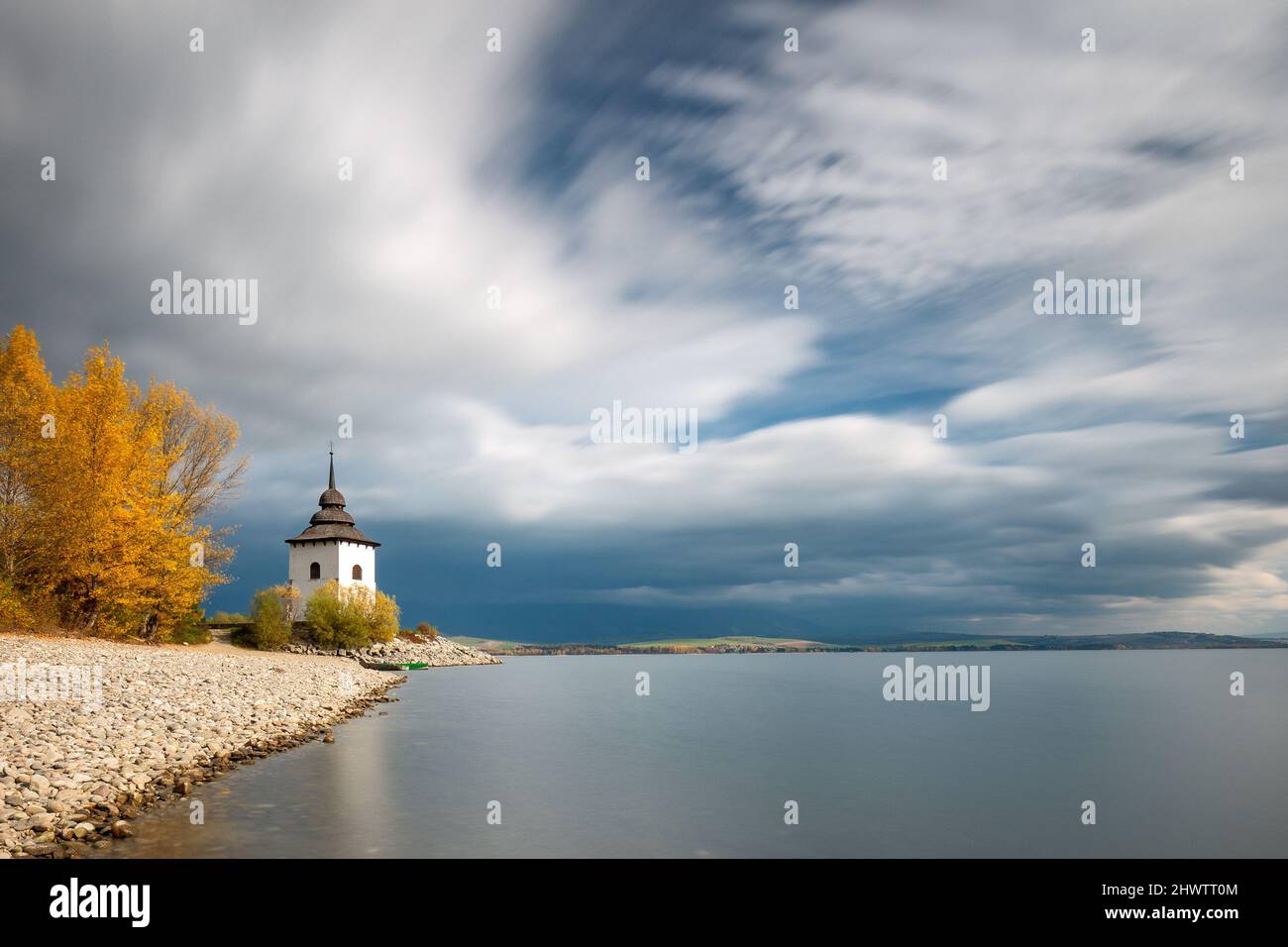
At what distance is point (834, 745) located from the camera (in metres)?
27.7

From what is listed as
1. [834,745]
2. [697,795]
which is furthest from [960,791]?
[834,745]

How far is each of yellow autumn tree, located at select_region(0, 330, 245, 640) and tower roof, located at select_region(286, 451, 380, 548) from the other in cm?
3407

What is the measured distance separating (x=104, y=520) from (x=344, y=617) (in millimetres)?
36084

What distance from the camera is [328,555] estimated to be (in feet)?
245

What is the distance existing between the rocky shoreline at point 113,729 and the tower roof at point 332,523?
40030 mm

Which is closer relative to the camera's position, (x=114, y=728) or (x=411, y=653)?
(x=114, y=728)

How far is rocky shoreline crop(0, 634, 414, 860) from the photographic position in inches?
474


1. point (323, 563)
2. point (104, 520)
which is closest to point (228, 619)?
point (323, 563)

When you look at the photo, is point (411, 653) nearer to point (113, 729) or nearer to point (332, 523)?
point (332, 523)

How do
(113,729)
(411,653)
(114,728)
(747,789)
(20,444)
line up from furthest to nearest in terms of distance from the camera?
(411,653) → (20,444) → (747,789) → (114,728) → (113,729)

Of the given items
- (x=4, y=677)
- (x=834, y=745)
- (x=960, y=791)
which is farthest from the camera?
(x=834, y=745)

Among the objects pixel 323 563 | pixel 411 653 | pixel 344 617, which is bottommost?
pixel 411 653
